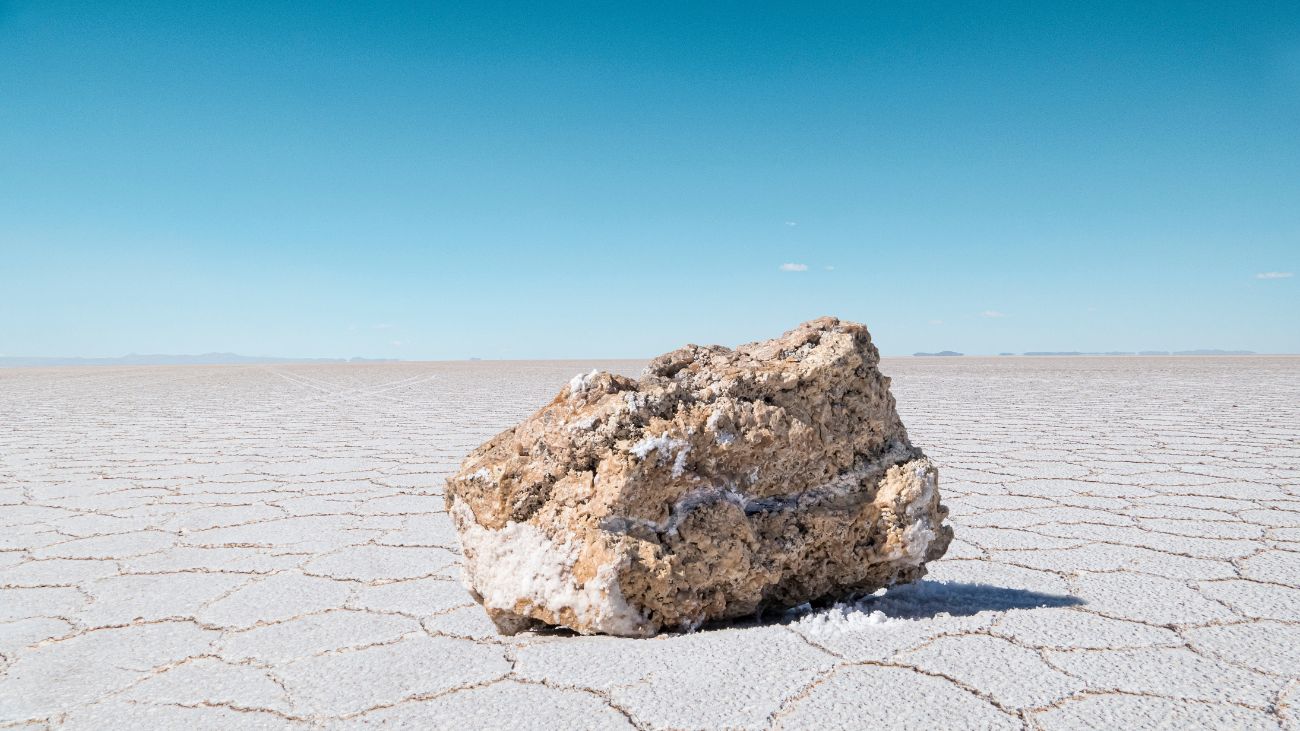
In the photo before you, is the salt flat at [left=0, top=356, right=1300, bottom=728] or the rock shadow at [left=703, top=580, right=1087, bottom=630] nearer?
the salt flat at [left=0, top=356, right=1300, bottom=728]

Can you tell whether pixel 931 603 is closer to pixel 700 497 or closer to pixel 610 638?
pixel 700 497

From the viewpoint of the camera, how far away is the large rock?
1.44m

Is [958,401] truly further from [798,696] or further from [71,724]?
[71,724]

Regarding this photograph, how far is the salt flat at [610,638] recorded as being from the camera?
1239 mm

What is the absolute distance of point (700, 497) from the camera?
1.49 metres

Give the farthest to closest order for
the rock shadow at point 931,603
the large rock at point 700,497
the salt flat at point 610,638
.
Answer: the rock shadow at point 931,603
the large rock at point 700,497
the salt flat at point 610,638

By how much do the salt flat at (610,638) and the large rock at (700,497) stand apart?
0.08 metres

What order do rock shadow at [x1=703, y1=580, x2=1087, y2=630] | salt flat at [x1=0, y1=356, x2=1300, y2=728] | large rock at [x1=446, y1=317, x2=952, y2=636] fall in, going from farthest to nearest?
1. rock shadow at [x1=703, y1=580, x2=1087, y2=630]
2. large rock at [x1=446, y1=317, x2=952, y2=636]
3. salt flat at [x1=0, y1=356, x2=1300, y2=728]

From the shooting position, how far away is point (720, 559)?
1450 millimetres

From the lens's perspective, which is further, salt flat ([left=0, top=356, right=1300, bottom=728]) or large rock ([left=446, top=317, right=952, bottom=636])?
large rock ([left=446, top=317, right=952, bottom=636])

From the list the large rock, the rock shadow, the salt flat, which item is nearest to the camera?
the salt flat

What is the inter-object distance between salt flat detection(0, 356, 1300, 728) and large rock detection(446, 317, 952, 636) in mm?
82

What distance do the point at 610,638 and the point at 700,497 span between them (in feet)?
1.01

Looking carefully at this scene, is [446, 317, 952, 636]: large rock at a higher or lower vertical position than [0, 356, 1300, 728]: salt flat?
higher
